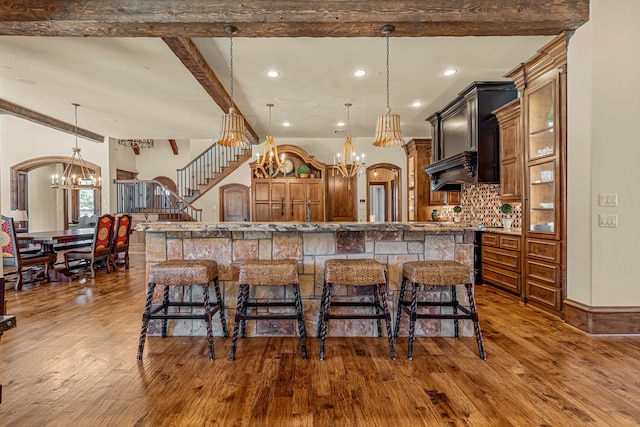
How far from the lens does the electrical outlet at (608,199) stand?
281 cm

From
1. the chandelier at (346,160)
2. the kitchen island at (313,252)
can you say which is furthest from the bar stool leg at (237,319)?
the chandelier at (346,160)

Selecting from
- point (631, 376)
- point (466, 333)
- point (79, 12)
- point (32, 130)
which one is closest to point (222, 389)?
point (466, 333)

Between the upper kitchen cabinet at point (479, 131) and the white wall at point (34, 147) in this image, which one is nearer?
the upper kitchen cabinet at point (479, 131)

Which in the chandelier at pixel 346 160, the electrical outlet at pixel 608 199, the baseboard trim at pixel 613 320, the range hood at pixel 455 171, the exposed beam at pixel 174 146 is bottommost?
the baseboard trim at pixel 613 320

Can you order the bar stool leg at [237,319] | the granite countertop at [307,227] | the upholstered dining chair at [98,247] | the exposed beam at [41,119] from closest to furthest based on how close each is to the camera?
the bar stool leg at [237,319] < the granite countertop at [307,227] < the upholstered dining chair at [98,247] < the exposed beam at [41,119]

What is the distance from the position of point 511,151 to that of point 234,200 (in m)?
6.34

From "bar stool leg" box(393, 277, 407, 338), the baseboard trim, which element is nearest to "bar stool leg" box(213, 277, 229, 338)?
"bar stool leg" box(393, 277, 407, 338)

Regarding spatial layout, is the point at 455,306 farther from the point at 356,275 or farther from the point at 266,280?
the point at 266,280

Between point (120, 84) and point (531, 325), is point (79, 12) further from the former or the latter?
point (531, 325)

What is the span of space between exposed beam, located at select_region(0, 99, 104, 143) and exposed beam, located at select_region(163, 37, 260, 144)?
419 centimetres

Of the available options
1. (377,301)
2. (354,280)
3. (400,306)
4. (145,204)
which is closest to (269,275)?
(354,280)

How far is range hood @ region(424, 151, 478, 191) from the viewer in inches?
187

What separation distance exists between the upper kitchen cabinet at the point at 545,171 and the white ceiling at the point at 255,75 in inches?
15.1

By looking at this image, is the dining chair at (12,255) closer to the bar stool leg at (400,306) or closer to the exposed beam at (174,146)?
the bar stool leg at (400,306)
